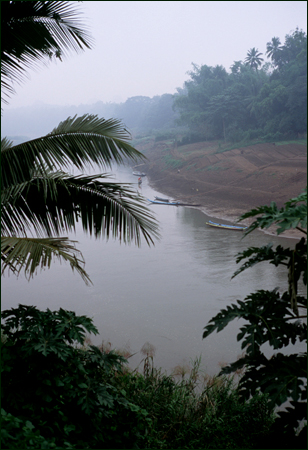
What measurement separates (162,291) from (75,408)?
193 inches

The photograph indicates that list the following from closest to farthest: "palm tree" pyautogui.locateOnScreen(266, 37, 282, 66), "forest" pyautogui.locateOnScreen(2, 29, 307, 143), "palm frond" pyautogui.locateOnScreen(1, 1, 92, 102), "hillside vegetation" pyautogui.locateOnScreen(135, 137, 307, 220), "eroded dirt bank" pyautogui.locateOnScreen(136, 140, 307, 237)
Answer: "palm frond" pyautogui.locateOnScreen(1, 1, 92, 102) → "eroded dirt bank" pyautogui.locateOnScreen(136, 140, 307, 237) → "hillside vegetation" pyautogui.locateOnScreen(135, 137, 307, 220) → "forest" pyautogui.locateOnScreen(2, 29, 307, 143) → "palm tree" pyautogui.locateOnScreen(266, 37, 282, 66)

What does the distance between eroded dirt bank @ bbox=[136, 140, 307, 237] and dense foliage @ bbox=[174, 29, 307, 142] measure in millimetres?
1057

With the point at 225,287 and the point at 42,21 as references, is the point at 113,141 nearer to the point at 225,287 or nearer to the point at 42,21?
the point at 42,21

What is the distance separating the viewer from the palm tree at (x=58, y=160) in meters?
2.27

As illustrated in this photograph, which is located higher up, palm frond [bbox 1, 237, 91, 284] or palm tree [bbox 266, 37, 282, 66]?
palm tree [bbox 266, 37, 282, 66]

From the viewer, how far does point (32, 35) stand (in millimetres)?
2355

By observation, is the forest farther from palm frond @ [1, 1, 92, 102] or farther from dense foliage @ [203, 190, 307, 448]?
dense foliage @ [203, 190, 307, 448]

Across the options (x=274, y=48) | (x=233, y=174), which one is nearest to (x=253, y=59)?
(x=274, y=48)

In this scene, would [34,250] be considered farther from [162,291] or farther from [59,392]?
[162,291]

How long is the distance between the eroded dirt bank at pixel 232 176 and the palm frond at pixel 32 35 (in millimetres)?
8176

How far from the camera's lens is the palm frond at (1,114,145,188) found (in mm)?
2273

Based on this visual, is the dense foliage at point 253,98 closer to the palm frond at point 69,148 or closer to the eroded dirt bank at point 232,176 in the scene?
the eroded dirt bank at point 232,176

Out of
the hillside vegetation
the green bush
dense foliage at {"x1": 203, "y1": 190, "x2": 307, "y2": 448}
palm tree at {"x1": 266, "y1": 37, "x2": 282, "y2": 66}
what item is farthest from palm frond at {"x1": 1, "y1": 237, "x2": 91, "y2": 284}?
palm tree at {"x1": 266, "y1": 37, "x2": 282, "y2": 66}

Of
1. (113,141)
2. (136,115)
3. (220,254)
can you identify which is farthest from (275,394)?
(136,115)
